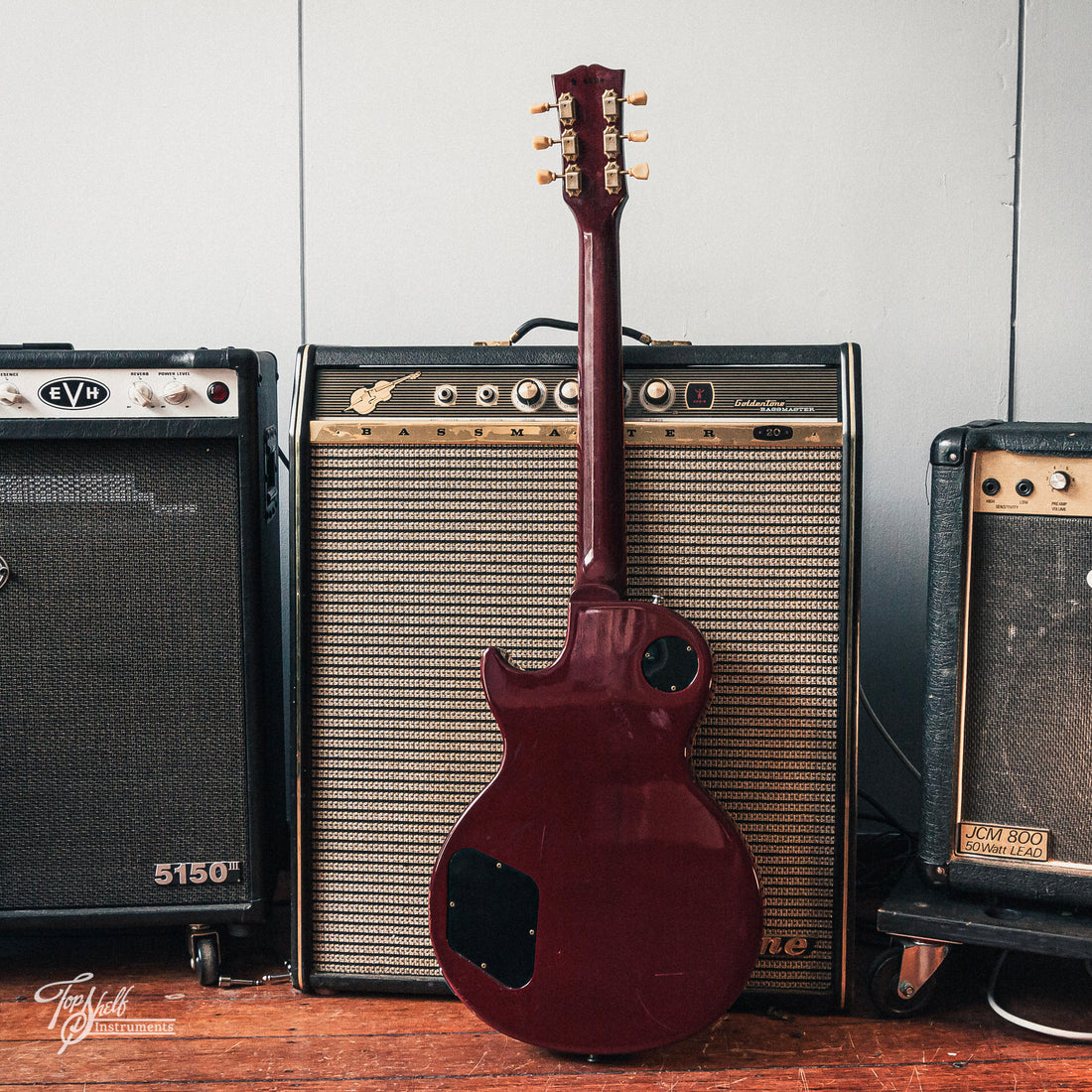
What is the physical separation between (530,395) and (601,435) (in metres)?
0.09

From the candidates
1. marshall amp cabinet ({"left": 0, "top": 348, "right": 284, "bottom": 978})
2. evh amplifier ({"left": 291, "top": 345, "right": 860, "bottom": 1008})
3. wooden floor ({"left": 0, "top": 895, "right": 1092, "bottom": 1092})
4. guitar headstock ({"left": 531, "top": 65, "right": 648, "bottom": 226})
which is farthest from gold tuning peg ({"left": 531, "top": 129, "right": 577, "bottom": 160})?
wooden floor ({"left": 0, "top": 895, "right": 1092, "bottom": 1092})

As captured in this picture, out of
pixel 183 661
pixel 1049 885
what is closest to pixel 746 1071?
pixel 1049 885

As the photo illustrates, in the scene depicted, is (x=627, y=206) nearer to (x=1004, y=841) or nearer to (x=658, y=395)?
(x=658, y=395)

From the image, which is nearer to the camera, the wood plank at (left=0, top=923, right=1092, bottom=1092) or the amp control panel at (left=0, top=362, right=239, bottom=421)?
the wood plank at (left=0, top=923, right=1092, bottom=1092)

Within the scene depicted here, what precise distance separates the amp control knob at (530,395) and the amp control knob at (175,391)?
0.33 meters

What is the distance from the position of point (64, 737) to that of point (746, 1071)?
724 millimetres

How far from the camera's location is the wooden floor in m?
0.82

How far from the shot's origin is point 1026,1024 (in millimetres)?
879

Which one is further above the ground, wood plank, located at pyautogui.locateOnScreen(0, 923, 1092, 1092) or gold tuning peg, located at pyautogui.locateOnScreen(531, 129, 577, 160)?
gold tuning peg, located at pyautogui.locateOnScreen(531, 129, 577, 160)

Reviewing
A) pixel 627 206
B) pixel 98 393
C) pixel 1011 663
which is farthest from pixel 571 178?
pixel 1011 663

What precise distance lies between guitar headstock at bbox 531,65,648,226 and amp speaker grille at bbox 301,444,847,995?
0.79 ft

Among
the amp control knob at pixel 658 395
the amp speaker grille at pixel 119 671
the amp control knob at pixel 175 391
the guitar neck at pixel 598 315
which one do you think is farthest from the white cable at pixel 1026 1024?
the amp control knob at pixel 175 391

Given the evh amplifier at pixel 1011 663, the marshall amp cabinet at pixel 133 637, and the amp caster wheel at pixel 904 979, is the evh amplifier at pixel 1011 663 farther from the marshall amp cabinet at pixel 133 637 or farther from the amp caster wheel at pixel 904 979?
the marshall amp cabinet at pixel 133 637

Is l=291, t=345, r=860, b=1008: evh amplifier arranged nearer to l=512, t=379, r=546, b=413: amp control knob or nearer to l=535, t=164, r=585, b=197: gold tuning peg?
l=512, t=379, r=546, b=413: amp control knob
